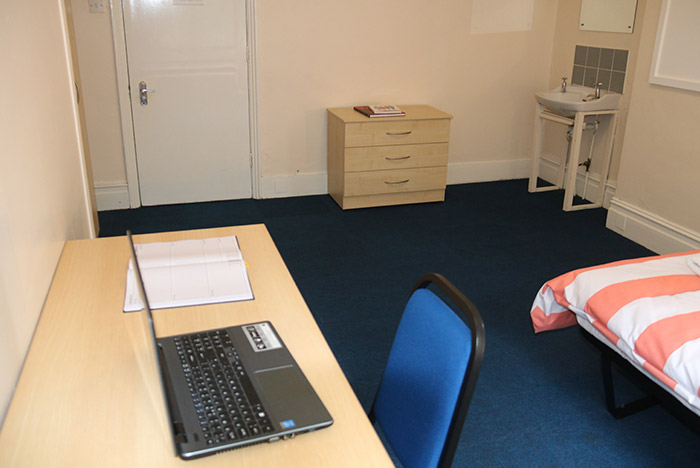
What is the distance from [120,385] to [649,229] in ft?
12.6

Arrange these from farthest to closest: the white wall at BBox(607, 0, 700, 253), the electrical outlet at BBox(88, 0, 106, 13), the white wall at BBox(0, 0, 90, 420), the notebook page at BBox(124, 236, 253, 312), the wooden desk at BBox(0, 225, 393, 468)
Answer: the electrical outlet at BBox(88, 0, 106, 13) → the white wall at BBox(607, 0, 700, 253) → the notebook page at BBox(124, 236, 253, 312) → the white wall at BBox(0, 0, 90, 420) → the wooden desk at BBox(0, 225, 393, 468)

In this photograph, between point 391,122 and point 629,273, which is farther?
point 391,122

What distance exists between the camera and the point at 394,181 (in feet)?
16.2

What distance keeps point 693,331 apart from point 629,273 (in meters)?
0.44

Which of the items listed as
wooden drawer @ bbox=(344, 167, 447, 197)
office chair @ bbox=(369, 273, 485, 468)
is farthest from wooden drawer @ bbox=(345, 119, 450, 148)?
office chair @ bbox=(369, 273, 485, 468)

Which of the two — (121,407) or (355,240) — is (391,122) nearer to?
(355,240)

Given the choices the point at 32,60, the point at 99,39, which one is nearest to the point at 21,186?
the point at 32,60

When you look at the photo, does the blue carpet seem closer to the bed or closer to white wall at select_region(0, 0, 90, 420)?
the bed

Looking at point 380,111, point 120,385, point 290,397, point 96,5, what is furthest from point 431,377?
point 96,5

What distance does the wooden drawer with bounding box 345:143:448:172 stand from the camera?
188 inches

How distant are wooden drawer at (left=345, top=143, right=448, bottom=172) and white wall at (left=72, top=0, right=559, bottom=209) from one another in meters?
0.53

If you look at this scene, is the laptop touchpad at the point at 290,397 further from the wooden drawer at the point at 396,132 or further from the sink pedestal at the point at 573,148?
the sink pedestal at the point at 573,148

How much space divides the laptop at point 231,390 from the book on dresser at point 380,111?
3.37m

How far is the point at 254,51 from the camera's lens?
479cm
